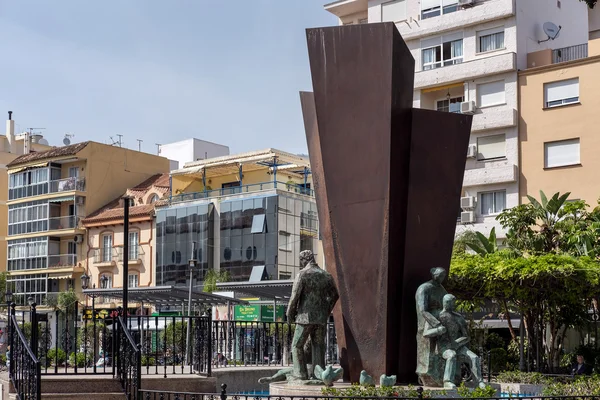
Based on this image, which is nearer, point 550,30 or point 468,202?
point 468,202

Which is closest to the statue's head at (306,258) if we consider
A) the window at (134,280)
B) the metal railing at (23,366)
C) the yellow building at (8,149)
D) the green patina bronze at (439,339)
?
the green patina bronze at (439,339)

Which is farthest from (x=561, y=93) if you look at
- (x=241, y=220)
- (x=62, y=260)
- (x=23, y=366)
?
(x=62, y=260)

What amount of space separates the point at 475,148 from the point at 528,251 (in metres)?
12.6

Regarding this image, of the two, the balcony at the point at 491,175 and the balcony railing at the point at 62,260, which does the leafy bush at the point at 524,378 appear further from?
the balcony railing at the point at 62,260

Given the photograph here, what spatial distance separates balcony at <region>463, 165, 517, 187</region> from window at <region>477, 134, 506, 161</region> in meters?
0.67

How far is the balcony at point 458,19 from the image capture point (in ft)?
134

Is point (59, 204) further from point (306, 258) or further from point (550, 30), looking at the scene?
point (306, 258)

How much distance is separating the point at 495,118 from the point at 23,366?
31.7 metres

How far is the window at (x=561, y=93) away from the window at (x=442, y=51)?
441cm

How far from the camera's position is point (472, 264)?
80.5ft

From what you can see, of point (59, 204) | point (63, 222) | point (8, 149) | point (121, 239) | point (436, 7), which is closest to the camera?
point (436, 7)

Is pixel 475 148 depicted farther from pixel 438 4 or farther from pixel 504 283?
pixel 504 283

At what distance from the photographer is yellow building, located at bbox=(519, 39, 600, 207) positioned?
38.7 metres

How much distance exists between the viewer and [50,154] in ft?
206
